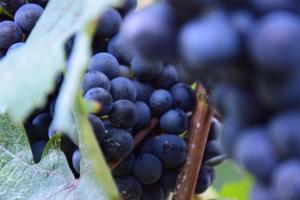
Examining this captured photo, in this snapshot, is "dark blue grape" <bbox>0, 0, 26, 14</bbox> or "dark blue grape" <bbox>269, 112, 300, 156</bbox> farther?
"dark blue grape" <bbox>0, 0, 26, 14</bbox>

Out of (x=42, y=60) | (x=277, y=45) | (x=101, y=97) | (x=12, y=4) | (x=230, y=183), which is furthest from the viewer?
(x=230, y=183)

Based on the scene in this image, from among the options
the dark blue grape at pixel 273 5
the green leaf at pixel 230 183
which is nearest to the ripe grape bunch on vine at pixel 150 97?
the dark blue grape at pixel 273 5

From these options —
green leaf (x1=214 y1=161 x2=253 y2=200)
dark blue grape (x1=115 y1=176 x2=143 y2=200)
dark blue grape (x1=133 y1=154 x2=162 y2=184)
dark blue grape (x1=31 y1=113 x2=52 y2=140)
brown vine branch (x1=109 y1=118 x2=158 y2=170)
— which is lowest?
green leaf (x1=214 y1=161 x2=253 y2=200)

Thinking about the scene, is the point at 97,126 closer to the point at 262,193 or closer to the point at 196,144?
the point at 196,144

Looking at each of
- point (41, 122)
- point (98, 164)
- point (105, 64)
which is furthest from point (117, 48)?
point (98, 164)

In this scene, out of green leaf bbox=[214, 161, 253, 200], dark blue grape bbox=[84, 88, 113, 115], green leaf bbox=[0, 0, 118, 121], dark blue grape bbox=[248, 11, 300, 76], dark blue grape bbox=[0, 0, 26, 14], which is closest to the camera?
dark blue grape bbox=[248, 11, 300, 76]

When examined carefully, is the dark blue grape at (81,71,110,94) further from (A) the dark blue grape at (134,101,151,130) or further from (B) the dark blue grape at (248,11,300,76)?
(B) the dark blue grape at (248,11,300,76)

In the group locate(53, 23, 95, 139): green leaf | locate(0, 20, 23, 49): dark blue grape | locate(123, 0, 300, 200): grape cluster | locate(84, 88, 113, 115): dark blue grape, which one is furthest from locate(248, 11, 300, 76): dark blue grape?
locate(0, 20, 23, 49): dark blue grape

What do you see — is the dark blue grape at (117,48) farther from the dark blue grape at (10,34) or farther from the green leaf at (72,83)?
the green leaf at (72,83)
